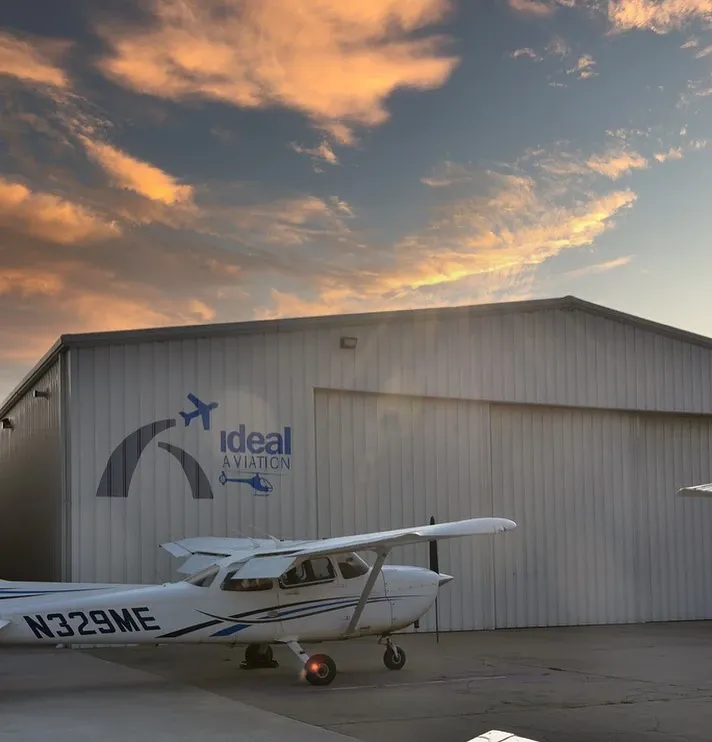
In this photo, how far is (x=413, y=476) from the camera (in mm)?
21766

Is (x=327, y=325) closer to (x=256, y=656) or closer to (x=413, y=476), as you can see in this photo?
(x=413, y=476)

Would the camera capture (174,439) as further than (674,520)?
No

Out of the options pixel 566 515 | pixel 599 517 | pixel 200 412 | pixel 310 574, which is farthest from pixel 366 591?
pixel 599 517

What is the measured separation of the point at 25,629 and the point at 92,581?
5.79 metres

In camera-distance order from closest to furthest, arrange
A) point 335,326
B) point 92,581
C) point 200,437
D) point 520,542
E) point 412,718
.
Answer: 1. point 412,718
2. point 92,581
3. point 200,437
4. point 335,326
5. point 520,542

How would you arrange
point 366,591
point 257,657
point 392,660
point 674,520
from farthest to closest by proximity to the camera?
point 674,520 → point 257,657 → point 392,660 → point 366,591

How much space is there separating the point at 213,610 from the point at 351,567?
7.16 ft

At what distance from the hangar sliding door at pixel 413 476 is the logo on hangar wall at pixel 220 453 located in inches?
46.6

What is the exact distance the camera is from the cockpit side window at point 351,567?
48.0 feet

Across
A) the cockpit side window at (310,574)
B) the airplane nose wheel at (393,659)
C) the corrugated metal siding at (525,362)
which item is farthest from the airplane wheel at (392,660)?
the corrugated metal siding at (525,362)

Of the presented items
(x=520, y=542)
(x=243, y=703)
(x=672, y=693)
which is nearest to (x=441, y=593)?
(x=520, y=542)

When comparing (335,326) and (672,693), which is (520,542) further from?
(672,693)

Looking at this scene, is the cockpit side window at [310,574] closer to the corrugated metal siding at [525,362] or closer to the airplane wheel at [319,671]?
the airplane wheel at [319,671]

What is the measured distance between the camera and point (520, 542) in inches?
906
